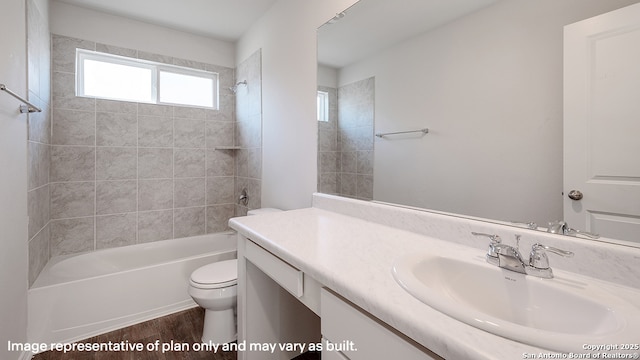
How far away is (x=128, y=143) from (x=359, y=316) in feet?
8.95

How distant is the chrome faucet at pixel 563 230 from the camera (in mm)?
787

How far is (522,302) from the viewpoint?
2.40 ft

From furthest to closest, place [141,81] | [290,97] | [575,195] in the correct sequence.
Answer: [141,81] → [290,97] → [575,195]

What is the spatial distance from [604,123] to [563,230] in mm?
325

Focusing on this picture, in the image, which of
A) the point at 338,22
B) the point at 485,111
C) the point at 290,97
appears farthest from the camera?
the point at 290,97

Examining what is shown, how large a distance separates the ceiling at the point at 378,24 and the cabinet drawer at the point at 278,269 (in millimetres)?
1183

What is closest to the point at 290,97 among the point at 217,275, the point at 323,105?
the point at 323,105

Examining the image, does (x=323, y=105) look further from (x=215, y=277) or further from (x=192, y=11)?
(x=192, y=11)

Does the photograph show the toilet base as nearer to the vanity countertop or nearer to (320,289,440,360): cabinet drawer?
the vanity countertop

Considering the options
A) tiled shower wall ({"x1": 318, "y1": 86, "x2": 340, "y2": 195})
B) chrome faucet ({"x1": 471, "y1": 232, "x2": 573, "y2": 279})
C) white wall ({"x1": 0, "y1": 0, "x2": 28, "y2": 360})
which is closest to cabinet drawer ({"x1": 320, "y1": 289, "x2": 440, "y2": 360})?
chrome faucet ({"x1": 471, "y1": 232, "x2": 573, "y2": 279})

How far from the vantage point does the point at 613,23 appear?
0.75 m

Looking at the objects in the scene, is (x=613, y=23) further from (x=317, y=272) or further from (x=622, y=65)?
(x=317, y=272)

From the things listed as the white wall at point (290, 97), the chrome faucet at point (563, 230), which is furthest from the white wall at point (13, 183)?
the chrome faucet at point (563, 230)

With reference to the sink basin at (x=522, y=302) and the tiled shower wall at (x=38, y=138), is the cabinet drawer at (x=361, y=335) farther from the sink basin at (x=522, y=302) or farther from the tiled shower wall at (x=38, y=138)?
the tiled shower wall at (x=38, y=138)
